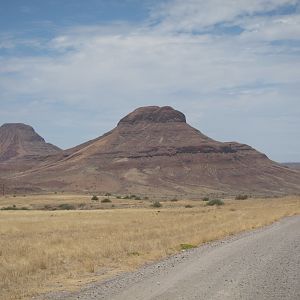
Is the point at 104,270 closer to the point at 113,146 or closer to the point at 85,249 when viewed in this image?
the point at 85,249

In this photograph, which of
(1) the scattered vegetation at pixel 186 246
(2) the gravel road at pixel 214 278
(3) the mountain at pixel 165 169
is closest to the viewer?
(2) the gravel road at pixel 214 278

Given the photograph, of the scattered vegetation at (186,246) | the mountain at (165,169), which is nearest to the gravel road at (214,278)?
the scattered vegetation at (186,246)

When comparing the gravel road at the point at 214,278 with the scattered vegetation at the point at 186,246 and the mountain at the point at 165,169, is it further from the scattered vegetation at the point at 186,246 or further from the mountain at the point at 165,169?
the mountain at the point at 165,169

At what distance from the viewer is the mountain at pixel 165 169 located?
154875 mm

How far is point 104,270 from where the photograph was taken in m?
16.0

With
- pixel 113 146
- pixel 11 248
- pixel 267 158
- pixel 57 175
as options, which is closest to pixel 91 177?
pixel 57 175

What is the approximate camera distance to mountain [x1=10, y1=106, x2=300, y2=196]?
154875 millimetres

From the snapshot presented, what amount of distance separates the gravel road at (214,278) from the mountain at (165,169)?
125 m

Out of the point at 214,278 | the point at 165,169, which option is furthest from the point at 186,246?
the point at 165,169

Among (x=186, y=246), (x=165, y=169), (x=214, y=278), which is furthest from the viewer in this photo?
(x=165, y=169)

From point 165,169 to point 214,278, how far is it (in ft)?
515

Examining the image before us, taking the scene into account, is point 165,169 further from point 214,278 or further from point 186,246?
point 214,278

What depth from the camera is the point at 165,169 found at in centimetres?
16962

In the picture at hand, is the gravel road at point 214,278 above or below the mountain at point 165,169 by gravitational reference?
below
